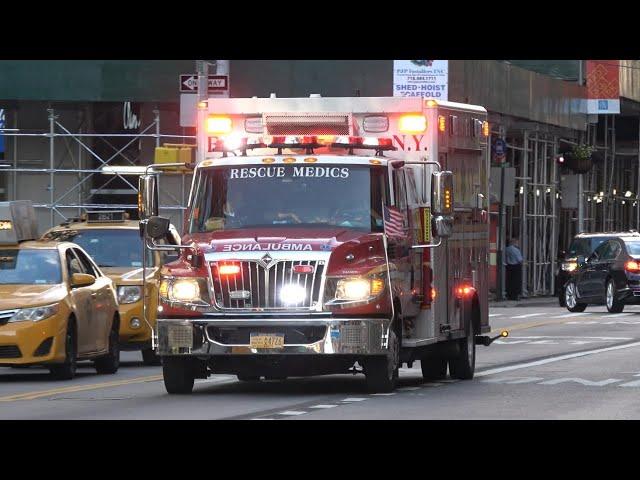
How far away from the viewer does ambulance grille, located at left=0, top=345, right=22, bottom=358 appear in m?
21.0

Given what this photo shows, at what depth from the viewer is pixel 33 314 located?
69.5 ft

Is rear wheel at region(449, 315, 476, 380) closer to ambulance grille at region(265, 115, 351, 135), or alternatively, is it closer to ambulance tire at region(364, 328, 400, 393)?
ambulance tire at region(364, 328, 400, 393)

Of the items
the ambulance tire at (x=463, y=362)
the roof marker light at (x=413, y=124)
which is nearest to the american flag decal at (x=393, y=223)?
the roof marker light at (x=413, y=124)

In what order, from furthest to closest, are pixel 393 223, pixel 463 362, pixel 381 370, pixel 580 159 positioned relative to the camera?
1. pixel 580 159
2. pixel 463 362
3. pixel 393 223
4. pixel 381 370

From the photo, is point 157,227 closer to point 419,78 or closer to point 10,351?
point 10,351

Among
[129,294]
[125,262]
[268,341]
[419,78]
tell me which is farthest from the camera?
[419,78]

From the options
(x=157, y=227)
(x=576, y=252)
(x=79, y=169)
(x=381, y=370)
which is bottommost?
(x=576, y=252)

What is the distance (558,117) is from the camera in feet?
197

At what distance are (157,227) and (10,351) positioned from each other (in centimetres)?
323

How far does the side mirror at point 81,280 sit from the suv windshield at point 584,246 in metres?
24.9

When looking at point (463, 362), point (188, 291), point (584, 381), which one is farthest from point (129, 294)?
point (188, 291)

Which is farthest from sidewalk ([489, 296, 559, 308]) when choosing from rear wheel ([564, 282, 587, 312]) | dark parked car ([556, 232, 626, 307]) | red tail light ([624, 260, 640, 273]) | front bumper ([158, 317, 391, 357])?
front bumper ([158, 317, 391, 357])

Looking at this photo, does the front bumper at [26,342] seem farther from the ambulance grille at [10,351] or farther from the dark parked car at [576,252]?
the dark parked car at [576,252]
